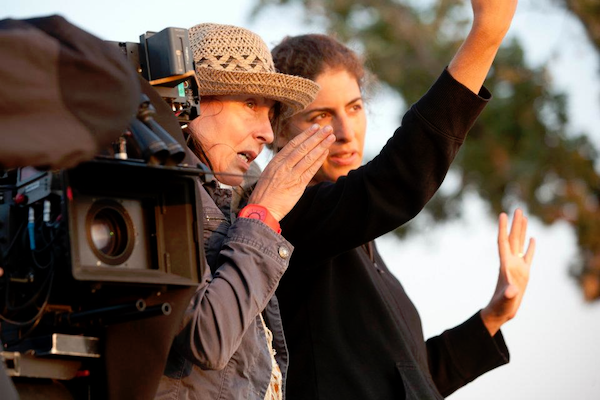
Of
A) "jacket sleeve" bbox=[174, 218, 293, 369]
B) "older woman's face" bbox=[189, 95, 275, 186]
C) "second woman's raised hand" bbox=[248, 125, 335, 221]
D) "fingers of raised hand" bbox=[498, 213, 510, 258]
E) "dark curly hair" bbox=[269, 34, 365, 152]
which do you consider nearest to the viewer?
"jacket sleeve" bbox=[174, 218, 293, 369]

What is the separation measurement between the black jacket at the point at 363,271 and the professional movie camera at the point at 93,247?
2.96 feet

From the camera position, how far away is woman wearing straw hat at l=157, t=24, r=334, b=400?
7.27 feet

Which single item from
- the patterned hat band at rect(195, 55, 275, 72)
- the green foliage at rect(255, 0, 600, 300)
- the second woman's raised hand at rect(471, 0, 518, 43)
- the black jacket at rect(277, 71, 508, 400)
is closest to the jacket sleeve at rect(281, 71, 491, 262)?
the black jacket at rect(277, 71, 508, 400)

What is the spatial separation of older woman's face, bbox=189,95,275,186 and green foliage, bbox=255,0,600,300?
4.47m

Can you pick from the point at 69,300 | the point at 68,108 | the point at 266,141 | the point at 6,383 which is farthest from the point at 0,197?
the point at 266,141

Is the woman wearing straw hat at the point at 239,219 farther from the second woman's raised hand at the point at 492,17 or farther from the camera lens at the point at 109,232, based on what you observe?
the second woman's raised hand at the point at 492,17

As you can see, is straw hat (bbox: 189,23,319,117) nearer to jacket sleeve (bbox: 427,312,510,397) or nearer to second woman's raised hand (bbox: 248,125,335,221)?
second woman's raised hand (bbox: 248,125,335,221)

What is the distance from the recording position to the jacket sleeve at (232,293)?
7.09ft

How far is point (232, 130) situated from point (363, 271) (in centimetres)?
62

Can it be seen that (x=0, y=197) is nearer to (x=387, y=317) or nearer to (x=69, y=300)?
(x=69, y=300)

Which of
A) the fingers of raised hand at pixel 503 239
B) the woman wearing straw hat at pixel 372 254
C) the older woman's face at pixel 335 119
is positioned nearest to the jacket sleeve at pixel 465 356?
the fingers of raised hand at pixel 503 239

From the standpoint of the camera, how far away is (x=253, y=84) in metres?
2.90

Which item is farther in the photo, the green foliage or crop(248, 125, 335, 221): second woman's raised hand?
the green foliage

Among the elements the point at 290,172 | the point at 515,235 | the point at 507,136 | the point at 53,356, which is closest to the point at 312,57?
the point at 515,235
